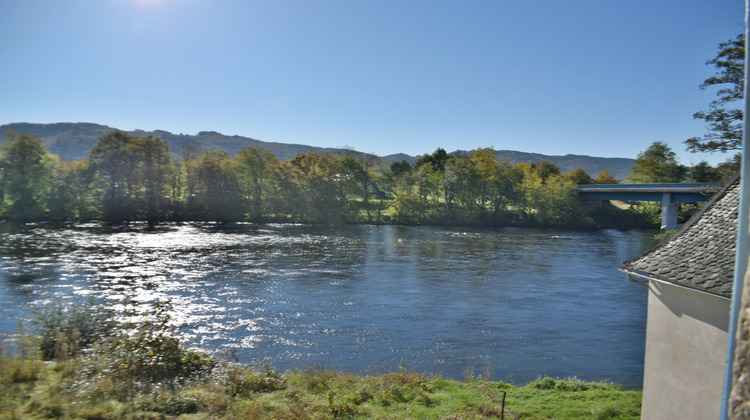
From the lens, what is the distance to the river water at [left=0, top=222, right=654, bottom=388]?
16078 mm

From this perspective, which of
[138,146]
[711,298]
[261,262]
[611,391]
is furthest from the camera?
[138,146]

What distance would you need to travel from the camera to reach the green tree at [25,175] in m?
62.6

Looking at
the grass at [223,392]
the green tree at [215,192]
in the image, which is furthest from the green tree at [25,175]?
the grass at [223,392]

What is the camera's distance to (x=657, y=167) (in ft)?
282

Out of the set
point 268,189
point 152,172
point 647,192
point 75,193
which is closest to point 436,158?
point 268,189

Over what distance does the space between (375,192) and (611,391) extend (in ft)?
233

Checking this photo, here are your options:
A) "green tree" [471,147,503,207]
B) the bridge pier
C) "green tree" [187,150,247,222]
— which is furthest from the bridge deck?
"green tree" [187,150,247,222]

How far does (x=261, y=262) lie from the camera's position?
3478 cm

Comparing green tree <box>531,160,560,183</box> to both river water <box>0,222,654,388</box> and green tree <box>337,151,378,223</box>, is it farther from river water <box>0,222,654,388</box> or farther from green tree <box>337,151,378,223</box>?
river water <box>0,222,654,388</box>

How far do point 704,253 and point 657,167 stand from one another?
3648 inches

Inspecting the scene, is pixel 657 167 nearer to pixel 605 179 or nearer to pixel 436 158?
pixel 605 179

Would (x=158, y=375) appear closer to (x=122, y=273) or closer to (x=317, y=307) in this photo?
(x=317, y=307)

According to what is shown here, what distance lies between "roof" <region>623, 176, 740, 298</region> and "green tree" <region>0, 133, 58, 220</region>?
76.2 m

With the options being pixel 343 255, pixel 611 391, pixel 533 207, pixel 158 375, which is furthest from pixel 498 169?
pixel 158 375
